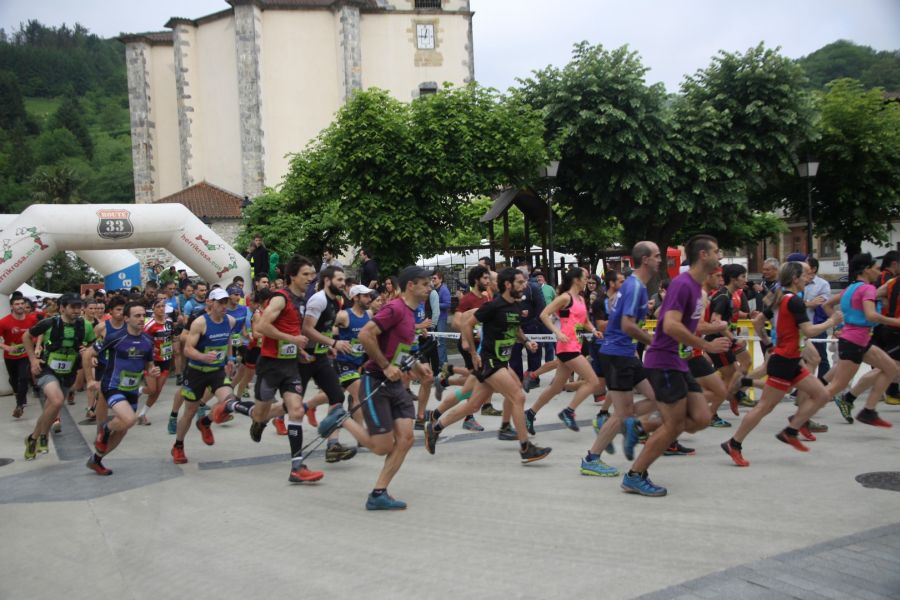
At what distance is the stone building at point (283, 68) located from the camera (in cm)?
4703

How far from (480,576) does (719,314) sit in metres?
5.26

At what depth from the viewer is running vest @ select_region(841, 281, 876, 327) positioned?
30.5 feet

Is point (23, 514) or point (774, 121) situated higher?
point (774, 121)

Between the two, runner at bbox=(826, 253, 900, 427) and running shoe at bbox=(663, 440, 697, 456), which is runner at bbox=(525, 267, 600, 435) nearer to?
running shoe at bbox=(663, 440, 697, 456)

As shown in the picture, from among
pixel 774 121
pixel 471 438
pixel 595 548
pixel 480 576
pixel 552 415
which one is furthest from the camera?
pixel 774 121

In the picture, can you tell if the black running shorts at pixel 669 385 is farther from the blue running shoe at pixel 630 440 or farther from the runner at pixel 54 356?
the runner at pixel 54 356

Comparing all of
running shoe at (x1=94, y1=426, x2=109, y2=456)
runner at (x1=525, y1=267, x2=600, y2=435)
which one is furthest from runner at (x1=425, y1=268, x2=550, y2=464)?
running shoe at (x1=94, y1=426, x2=109, y2=456)

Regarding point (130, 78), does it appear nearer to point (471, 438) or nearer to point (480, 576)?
point (471, 438)

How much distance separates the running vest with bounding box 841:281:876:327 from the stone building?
131 ft

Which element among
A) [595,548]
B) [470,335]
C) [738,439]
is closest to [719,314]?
[738,439]

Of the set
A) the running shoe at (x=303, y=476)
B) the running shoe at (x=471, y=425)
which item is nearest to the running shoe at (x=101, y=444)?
the running shoe at (x=303, y=476)

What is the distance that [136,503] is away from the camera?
7.09 meters

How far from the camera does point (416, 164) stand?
22312 mm

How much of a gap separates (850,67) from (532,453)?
118 feet
